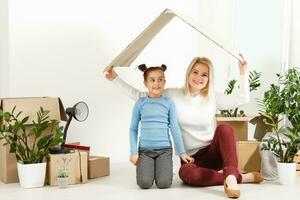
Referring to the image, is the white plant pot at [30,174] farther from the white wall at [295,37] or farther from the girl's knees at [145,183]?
the white wall at [295,37]

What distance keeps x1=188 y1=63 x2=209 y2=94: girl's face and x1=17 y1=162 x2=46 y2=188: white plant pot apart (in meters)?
1.02

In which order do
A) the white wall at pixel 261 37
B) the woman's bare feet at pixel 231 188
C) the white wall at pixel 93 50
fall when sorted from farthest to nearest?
the white wall at pixel 261 37 < the white wall at pixel 93 50 < the woman's bare feet at pixel 231 188

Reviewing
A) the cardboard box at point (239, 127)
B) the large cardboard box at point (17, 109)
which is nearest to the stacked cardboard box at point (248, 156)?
the cardboard box at point (239, 127)

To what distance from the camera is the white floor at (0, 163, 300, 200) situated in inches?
80.4

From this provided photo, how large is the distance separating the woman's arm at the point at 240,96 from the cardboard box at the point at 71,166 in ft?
2.98

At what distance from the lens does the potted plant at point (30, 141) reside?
222 centimetres

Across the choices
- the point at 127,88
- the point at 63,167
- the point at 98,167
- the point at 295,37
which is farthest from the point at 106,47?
the point at 295,37

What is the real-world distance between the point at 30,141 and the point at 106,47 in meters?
1.00

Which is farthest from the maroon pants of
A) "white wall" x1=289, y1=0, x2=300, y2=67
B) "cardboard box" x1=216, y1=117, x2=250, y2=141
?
"white wall" x1=289, y1=0, x2=300, y2=67

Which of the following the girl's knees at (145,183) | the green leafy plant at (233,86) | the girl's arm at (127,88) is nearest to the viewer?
the girl's knees at (145,183)

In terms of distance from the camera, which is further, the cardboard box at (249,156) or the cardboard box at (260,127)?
the cardboard box at (260,127)

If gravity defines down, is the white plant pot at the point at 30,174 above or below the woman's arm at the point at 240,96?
below

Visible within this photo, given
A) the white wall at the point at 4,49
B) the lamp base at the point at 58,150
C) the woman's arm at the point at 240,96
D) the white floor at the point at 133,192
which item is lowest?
the white floor at the point at 133,192

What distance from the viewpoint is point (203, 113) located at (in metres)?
2.37
